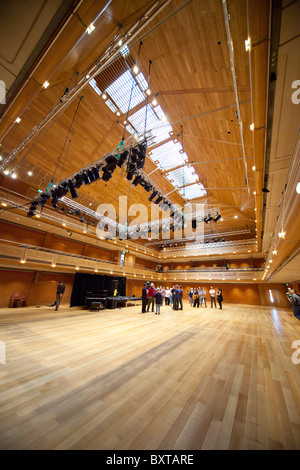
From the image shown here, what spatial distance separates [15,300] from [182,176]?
11.4 meters

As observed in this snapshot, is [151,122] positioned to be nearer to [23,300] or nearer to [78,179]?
[78,179]

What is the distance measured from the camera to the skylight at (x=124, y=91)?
5316 millimetres

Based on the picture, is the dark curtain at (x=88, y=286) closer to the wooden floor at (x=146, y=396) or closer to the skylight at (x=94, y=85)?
the wooden floor at (x=146, y=396)

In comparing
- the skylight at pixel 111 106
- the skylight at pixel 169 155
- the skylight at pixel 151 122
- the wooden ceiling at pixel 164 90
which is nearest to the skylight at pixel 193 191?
the wooden ceiling at pixel 164 90

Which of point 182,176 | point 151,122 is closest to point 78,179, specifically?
point 151,122

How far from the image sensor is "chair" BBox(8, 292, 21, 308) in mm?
9023

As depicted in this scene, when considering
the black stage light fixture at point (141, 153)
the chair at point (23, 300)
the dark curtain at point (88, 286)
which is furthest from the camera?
the dark curtain at point (88, 286)

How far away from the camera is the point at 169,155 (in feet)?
25.7

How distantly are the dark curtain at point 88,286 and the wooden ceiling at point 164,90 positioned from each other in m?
6.13

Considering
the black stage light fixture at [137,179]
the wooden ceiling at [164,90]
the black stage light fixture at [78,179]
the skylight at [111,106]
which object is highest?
the skylight at [111,106]

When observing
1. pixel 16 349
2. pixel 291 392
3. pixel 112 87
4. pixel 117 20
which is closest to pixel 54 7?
pixel 117 20

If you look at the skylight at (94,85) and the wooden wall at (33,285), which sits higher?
the skylight at (94,85)
